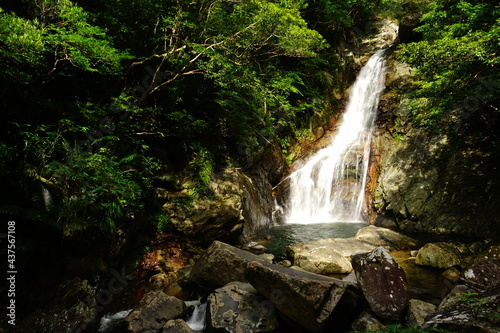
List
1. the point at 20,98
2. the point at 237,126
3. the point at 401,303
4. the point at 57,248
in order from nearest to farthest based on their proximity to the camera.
Result: 1. the point at 401,303
2. the point at 57,248
3. the point at 20,98
4. the point at 237,126

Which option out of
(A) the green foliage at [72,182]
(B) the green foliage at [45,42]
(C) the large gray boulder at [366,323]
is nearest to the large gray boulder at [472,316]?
(C) the large gray boulder at [366,323]

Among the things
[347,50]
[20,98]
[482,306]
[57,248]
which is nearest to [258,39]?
[20,98]

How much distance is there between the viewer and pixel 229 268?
5434mm

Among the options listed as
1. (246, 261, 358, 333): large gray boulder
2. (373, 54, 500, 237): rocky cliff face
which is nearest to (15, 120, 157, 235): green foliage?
(246, 261, 358, 333): large gray boulder

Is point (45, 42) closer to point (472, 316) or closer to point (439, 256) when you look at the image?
point (472, 316)

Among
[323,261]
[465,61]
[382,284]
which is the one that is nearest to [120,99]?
[323,261]

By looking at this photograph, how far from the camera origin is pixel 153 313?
182 inches

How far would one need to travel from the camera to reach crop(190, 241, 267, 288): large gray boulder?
5.38 meters

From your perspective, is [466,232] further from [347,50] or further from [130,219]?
[347,50]

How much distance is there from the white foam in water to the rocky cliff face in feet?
36.2

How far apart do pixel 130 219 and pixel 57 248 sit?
1.66 meters

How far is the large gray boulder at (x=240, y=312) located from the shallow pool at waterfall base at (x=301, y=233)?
133 inches

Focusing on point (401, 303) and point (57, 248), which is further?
point (57, 248)

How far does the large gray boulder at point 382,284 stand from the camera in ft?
13.2
